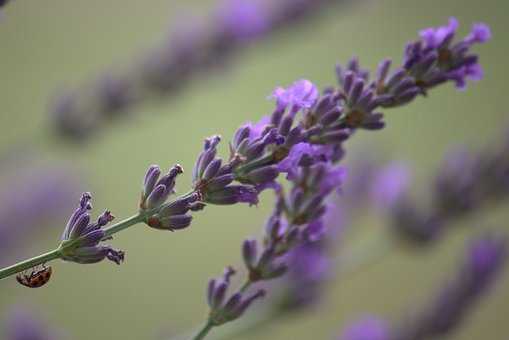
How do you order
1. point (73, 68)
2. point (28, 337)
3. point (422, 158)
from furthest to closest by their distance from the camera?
1. point (422, 158)
2. point (73, 68)
3. point (28, 337)

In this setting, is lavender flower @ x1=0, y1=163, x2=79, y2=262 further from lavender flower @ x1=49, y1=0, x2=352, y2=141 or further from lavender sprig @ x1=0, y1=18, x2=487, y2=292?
lavender sprig @ x1=0, y1=18, x2=487, y2=292

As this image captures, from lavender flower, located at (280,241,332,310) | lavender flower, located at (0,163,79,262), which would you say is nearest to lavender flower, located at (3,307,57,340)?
lavender flower, located at (0,163,79,262)

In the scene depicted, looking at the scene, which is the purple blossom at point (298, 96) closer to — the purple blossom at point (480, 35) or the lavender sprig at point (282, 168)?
the lavender sprig at point (282, 168)

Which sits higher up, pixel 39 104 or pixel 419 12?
pixel 39 104

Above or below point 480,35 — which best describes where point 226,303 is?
below

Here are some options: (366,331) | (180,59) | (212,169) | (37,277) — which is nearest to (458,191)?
(366,331)

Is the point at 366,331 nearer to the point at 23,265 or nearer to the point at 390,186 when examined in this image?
the point at 390,186

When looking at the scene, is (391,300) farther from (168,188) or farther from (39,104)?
(168,188)

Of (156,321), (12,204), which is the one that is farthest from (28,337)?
(156,321)
